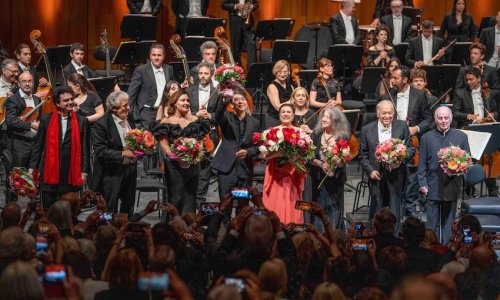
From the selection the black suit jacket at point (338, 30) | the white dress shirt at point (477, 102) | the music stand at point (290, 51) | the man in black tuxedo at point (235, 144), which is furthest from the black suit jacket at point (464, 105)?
the man in black tuxedo at point (235, 144)

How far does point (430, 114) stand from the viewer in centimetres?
A: 1138

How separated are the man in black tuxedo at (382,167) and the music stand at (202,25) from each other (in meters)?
5.27

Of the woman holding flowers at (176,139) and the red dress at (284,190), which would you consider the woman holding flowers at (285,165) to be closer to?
the red dress at (284,190)

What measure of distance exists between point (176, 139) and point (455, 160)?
2.64 metres

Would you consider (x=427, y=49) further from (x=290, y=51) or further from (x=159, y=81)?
(x=159, y=81)

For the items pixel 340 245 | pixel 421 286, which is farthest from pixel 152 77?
pixel 421 286

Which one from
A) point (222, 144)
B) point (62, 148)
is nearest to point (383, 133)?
point (222, 144)

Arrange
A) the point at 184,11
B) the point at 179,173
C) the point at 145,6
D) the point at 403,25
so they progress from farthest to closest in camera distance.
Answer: the point at 145,6
the point at 184,11
the point at 403,25
the point at 179,173

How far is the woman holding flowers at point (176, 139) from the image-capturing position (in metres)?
9.17

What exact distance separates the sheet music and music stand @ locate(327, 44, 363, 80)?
4170mm

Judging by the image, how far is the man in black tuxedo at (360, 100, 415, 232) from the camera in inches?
384

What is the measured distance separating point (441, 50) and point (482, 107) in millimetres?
2438

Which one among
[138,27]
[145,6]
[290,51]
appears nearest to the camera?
[290,51]

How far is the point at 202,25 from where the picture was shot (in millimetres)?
14641
